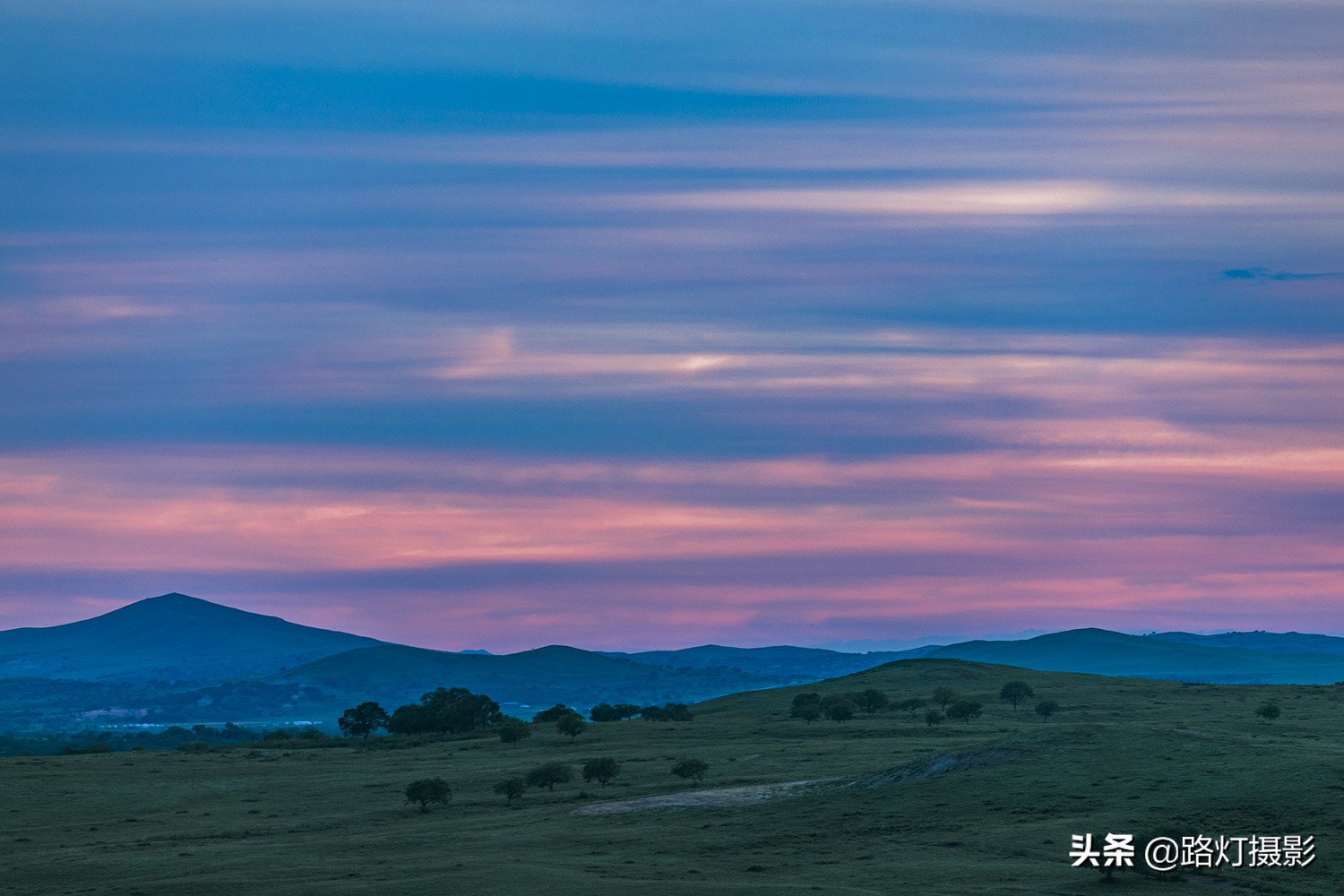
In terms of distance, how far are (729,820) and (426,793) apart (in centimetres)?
2170

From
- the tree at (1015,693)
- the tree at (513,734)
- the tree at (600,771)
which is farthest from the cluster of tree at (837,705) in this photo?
the tree at (600,771)

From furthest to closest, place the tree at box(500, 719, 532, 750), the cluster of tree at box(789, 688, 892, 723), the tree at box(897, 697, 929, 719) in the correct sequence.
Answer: the tree at box(897, 697, 929, 719) < the cluster of tree at box(789, 688, 892, 723) < the tree at box(500, 719, 532, 750)

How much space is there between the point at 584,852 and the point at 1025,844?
1949cm

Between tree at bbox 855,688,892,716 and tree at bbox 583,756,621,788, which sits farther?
tree at bbox 855,688,892,716

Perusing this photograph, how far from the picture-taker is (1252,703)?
5561 inches

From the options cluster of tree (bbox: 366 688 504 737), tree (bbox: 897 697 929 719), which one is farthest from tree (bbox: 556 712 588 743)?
tree (bbox: 897 697 929 719)

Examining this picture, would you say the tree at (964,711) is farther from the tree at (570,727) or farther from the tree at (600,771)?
the tree at (600,771)

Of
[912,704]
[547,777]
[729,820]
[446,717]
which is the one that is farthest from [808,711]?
[729,820]

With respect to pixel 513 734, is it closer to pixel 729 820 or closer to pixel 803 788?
pixel 803 788

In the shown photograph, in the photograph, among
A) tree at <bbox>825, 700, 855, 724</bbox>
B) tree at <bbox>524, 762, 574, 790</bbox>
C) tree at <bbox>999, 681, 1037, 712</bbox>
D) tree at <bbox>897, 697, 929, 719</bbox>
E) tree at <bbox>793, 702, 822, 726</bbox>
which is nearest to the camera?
tree at <bbox>524, 762, 574, 790</bbox>

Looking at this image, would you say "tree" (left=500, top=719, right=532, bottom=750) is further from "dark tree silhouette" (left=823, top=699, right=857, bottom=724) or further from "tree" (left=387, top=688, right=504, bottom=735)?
"dark tree silhouette" (left=823, top=699, right=857, bottom=724)

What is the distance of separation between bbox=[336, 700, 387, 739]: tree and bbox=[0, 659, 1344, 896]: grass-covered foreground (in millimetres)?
46271

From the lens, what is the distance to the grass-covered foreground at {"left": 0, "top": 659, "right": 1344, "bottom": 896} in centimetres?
6050

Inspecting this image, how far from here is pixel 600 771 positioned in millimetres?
96875
